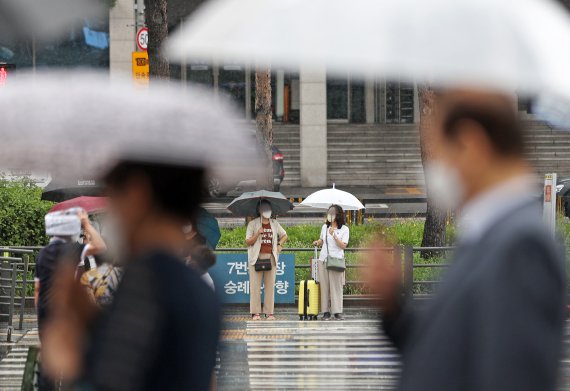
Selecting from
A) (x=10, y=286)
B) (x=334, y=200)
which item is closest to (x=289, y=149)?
(x=334, y=200)

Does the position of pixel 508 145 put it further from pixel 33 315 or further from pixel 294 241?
pixel 294 241

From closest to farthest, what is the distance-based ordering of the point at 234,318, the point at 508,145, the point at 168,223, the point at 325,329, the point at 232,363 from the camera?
1. the point at 508,145
2. the point at 168,223
3. the point at 232,363
4. the point at 325,329
5. the point at 234,318

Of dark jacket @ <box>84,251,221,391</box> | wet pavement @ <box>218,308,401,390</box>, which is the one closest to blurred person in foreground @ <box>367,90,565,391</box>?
dark jacket @ <box>84,251,221,391</box>

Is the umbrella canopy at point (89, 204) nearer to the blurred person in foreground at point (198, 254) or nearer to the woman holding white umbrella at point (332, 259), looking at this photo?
the blurred person in foreground at point (198, 254)

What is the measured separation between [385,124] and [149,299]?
133 feet

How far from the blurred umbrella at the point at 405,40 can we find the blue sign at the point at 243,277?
14687 mm

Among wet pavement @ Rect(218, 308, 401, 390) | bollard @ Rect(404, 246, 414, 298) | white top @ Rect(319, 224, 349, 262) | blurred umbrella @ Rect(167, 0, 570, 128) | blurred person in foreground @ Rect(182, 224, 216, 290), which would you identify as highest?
blurred umbrella @ Rect(167, 0, 570, 128)

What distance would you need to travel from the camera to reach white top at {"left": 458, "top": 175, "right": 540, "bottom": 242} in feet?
8.98

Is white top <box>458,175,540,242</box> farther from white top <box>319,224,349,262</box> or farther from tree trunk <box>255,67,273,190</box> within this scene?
tree trunk <box>255,67,273,190</box>

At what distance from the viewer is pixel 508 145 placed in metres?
2.80

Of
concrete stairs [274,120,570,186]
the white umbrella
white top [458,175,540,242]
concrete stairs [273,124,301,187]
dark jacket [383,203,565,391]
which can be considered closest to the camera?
dark jacket [383,203,565,391]

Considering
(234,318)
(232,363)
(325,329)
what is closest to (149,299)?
(232,363)

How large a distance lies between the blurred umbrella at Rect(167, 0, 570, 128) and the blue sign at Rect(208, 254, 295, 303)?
14.7 metres

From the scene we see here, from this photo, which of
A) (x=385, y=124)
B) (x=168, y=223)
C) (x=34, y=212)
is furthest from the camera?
(x=385, y=124)
